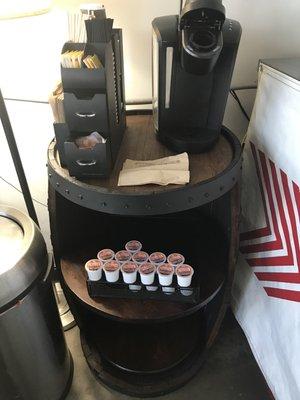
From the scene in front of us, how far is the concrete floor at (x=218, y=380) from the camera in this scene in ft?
3.77

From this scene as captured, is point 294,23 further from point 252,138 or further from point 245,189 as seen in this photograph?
point 245,189

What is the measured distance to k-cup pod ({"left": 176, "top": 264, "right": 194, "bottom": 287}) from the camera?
0.90 meters

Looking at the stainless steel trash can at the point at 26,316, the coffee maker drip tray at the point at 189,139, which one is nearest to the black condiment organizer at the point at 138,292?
the stainless steel trash can at the point at 26,316

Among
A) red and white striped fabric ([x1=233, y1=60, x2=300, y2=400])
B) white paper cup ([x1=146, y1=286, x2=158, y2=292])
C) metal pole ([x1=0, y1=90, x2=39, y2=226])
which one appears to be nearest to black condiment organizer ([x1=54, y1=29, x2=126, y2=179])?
metal pole ([x1=0, y1=90, x2=39, y2=226])

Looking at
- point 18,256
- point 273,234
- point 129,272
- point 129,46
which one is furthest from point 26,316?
point 129,46

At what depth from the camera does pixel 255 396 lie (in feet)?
3.74

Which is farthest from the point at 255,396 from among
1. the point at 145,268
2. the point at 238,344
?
the point at 145,268

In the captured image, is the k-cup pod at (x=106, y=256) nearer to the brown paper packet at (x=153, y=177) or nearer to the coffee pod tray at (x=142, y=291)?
the coffee pod tray at (x=142, y=291)

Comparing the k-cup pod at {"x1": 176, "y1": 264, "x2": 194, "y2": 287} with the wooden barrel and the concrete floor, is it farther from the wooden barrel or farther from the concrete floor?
A: the concrete floor

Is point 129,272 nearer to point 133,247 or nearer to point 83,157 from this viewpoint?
point 133,247

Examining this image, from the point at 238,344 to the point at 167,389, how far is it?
35 cm

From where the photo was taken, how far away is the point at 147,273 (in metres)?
0.90

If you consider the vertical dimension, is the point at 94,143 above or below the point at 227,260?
above

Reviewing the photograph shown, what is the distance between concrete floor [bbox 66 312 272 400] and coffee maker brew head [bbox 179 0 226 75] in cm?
104
